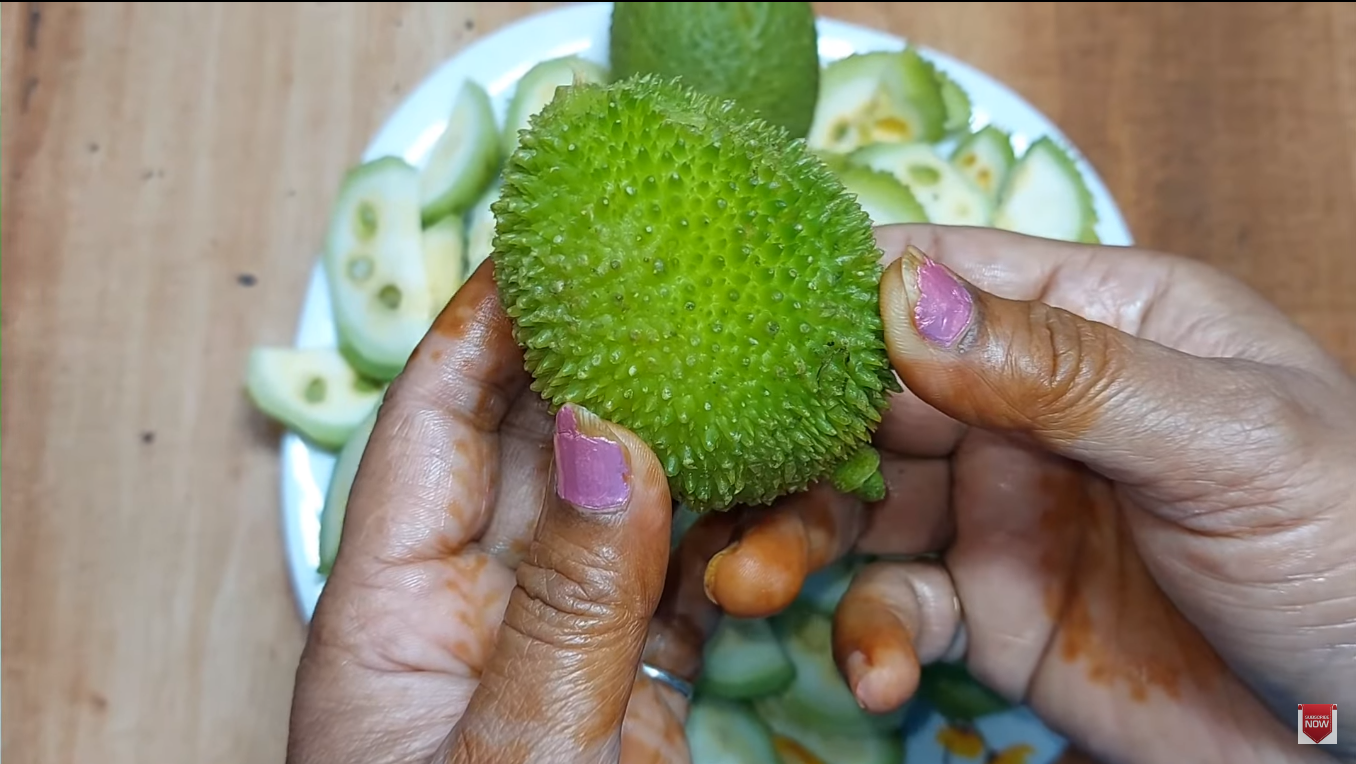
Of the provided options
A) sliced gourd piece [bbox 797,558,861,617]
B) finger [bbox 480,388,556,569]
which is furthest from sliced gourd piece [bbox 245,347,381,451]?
sliced gourd piece [bbox 797,558,861,617]

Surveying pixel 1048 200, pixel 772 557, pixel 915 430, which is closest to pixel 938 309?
pixel 772 557

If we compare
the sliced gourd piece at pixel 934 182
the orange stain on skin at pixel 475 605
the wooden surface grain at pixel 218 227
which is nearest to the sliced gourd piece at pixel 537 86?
the wooden surface grain at pixel 218 227

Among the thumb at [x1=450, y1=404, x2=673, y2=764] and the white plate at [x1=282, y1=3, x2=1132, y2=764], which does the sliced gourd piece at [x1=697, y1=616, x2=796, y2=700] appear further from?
the white plate at [x1=282, y1=3, x2=1132, y2=764]

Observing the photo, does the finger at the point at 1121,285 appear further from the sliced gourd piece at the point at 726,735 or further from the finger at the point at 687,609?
the sliced gourd piece at the point at 726,735

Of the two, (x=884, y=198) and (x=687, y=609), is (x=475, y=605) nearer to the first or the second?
(x=687, y=609)

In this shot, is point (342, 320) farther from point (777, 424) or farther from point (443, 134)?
point (777, 424)
